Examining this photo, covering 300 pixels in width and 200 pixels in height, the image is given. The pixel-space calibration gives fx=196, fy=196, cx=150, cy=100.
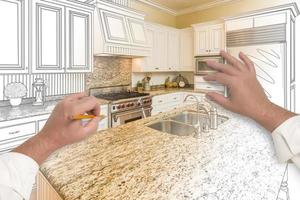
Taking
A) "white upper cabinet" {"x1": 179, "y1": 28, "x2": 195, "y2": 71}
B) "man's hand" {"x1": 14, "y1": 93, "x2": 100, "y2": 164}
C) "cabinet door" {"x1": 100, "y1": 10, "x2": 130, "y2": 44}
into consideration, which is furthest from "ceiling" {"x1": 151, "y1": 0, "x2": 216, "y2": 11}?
"man's hand" {"x1": 14, "y1": 93, "x2": 100, "y2": 164}

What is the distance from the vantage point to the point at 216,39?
3.98 m

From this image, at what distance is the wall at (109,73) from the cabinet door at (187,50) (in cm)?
145

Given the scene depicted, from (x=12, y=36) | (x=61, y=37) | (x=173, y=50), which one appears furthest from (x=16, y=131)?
(x=173, y=50)

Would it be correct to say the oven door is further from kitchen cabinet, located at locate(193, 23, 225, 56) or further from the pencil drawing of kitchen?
kitchen cabinet, located at locate(193, 23, 225, 56)

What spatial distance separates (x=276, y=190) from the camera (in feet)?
1.94

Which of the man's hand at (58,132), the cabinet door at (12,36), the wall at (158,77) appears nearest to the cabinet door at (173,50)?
the wall at (158,77)

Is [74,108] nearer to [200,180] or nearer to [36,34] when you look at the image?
[200,180]

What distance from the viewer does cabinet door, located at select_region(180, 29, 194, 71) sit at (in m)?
4.62

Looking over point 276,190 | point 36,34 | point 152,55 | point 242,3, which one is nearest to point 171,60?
point 152,55

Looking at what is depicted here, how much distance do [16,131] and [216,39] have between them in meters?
3.70

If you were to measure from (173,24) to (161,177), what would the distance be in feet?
16.8

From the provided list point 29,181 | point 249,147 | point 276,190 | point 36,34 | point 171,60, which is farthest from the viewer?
point 171,60

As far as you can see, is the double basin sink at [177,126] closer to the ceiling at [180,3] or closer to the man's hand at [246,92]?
the man's hand at [246,92]

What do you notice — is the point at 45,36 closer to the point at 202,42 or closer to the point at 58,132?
the point at 58,132
